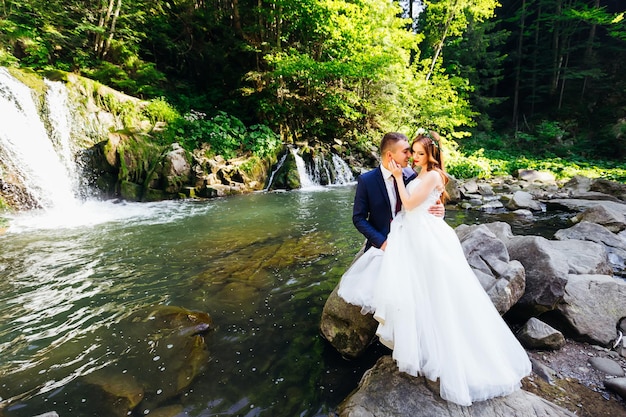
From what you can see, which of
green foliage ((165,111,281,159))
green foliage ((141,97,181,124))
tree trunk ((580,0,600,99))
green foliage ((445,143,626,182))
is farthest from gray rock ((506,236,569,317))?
tree trunk ((580,0,600,99))

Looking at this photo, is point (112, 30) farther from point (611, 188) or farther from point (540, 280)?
point (611, 188)

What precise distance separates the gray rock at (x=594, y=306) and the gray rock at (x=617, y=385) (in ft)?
2.35

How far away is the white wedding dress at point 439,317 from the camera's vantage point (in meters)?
2.02

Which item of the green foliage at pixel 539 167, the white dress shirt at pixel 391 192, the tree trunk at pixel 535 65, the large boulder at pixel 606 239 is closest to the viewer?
the white dress shirt at pixel 391 192

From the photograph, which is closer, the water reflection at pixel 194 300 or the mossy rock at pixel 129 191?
the water reflection at pixel 194 300

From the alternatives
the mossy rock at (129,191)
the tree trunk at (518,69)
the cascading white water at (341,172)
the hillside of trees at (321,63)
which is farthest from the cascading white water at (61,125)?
the tree trunk at (518,69)

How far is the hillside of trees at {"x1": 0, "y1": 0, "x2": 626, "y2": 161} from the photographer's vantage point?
1353cm

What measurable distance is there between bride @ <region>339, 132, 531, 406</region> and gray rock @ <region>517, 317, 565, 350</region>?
3.03 feet

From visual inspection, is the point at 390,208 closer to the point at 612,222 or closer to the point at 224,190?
the point at 612,222

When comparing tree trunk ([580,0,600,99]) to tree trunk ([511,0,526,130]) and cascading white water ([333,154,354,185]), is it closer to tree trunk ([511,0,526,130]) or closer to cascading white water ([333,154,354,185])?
tree trunk ([511,0,526,130])

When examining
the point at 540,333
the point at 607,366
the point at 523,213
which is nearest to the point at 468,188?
the point at 523,213

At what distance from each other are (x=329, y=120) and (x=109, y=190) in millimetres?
11743

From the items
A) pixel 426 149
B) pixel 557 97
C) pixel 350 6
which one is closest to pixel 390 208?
pixel 426 149

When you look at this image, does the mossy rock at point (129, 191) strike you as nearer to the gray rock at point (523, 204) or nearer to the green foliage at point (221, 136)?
the green foliage at point (221, 136)
